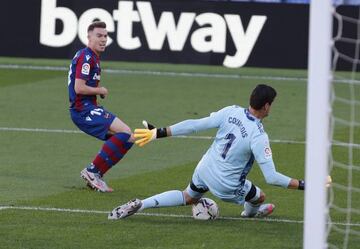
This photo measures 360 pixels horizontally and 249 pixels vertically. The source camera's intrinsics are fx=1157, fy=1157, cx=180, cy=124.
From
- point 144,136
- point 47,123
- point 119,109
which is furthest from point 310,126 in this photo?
point 119,109

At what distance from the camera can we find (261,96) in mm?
10148

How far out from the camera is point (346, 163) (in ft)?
46.4

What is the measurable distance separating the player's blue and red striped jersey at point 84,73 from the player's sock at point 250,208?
2577 millimetres

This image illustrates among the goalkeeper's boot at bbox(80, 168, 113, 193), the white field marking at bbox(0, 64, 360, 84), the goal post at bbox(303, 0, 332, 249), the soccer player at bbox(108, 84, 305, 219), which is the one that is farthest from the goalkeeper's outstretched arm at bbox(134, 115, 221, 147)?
the white field marking at bbox(0, 64, 360, 84)

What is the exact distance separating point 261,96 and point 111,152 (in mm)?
2778

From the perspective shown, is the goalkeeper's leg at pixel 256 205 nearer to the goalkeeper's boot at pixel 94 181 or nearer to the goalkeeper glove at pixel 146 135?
the goalkeeper glove at pixel 146 135

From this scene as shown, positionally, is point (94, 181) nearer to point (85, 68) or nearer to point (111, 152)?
point (111, 152)

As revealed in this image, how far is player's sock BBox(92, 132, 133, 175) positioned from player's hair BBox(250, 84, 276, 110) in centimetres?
259

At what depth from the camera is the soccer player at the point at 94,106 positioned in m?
12.5

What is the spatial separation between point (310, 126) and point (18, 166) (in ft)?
22.7

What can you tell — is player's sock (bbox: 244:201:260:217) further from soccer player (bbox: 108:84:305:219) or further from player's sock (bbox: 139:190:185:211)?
player's sock (bbox: 139:190:185:211)

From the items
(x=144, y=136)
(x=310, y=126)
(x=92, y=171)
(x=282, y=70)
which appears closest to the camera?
(x=310, y=126)

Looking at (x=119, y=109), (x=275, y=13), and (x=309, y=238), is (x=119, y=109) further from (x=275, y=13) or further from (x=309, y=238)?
(x=309, y=238)

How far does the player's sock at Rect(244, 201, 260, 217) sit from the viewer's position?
10836 mm
